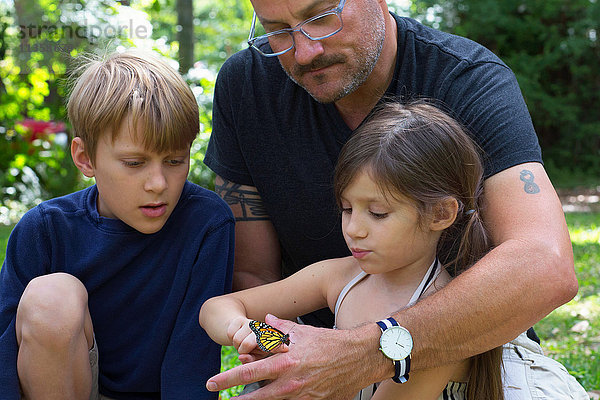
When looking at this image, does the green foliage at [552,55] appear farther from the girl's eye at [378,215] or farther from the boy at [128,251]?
the girl's eye at [378,215]

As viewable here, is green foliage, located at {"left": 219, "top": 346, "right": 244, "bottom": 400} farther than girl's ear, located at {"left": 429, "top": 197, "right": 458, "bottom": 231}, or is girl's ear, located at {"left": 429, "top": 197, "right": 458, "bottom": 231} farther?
green foliage, located at {"left": 219, "top": 346, "right": 244, "bottom": 400}

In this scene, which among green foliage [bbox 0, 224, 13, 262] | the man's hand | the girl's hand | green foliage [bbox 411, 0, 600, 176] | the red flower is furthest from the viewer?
green foliage [bbox 411, 0, 600, 176]

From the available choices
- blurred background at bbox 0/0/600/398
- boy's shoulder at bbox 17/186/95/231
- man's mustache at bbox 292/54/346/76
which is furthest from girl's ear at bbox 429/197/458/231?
blurred background at bbox 0/0/600/398

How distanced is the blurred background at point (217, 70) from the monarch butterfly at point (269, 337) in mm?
1319

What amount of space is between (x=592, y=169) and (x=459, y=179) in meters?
10.2

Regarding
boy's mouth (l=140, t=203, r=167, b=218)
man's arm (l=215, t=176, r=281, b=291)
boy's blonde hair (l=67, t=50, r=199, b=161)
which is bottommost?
man's arm (l=215, t=176, r=281, b=291)

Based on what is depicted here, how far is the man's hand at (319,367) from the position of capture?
181 centimetres

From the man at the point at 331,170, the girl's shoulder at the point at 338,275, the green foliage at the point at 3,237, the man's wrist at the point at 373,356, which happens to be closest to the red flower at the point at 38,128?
the green foliage at the point at 3,237

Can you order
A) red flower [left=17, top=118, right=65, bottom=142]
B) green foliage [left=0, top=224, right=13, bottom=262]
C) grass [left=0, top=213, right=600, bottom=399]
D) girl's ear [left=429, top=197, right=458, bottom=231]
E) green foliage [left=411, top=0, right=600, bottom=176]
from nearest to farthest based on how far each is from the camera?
girl's ear [left=429, top=197, right=458, bottom=231] → grass [left=0, top=213, right=600, bottom=399] → green foliage [left=0, top=224, right=13, bottom=262] → red flower [left=17, top=118, right=65, bottom=142] → green foliage [left=411, top=0, right=600, bottom=176]

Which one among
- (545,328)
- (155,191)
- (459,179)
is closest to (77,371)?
(155,191)

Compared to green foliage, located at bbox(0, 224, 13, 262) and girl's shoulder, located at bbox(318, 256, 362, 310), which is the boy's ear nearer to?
girl's shoulder, located at bbox(318, 256, 362, 310)

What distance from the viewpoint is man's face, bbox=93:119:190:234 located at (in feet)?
7.24

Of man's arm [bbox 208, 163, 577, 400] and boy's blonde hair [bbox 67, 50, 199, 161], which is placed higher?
boy's blonde hair [bbox 67, 50, 199, 161]

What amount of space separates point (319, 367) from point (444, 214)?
606 millimetres
